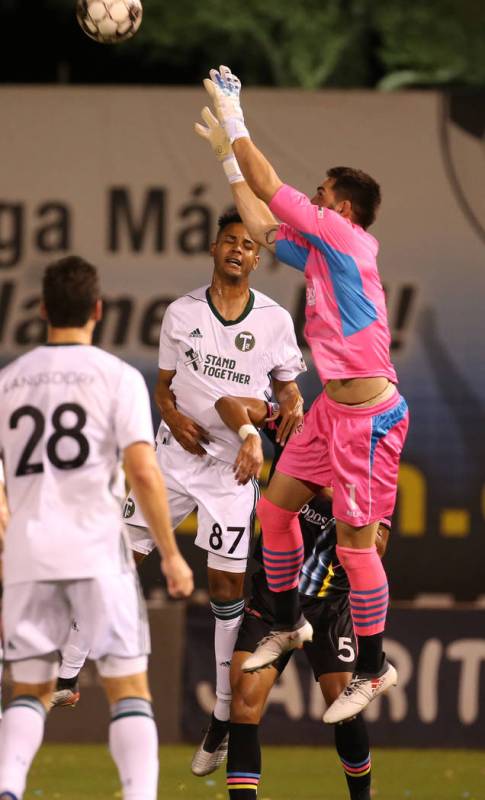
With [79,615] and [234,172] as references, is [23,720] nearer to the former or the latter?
[79,615]

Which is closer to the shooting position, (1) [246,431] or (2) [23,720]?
(2) [23,720]

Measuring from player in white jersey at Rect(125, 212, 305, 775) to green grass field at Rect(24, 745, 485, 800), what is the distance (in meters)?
1.54

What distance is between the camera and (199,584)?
1137 centimetres

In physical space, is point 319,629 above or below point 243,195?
below

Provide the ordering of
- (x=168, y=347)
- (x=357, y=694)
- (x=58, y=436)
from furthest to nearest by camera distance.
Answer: (x=168, y=347) → (x=357, y=694) → (x=58, y=436)

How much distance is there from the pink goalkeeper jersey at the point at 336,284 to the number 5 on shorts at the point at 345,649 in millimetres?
1377

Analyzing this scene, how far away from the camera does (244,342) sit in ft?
25.2

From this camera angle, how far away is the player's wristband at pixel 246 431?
7.27 meters

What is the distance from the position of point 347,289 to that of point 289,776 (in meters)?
4.19

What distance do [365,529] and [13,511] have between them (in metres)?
1.65

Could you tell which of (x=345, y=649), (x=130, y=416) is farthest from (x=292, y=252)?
(x=345, y=649)

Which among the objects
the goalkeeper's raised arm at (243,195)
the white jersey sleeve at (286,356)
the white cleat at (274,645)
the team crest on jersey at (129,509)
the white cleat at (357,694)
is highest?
the goalkeeper's raised arm at (243,195)

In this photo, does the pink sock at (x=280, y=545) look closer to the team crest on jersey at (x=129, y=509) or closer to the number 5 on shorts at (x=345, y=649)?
the number 5 on shorts at (x=345, y=649)

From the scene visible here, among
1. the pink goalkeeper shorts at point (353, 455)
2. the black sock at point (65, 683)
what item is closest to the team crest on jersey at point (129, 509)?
the black sock at point (65, 683)
